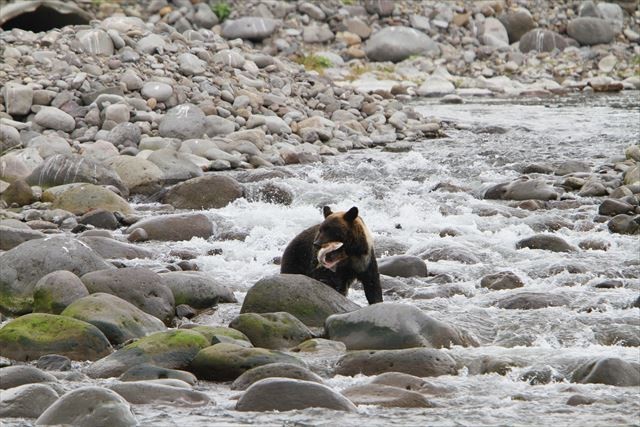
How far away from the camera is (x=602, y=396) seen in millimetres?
7719

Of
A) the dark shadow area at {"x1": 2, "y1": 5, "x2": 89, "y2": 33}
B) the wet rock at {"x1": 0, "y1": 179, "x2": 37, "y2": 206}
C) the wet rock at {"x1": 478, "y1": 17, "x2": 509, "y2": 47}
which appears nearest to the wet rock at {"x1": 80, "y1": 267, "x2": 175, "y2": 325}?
the wet rock at {"x1": 0, "y1": 179, "x2": 37, "y2": 206}

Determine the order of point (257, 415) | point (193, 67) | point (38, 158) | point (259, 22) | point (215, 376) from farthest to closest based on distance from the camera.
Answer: point (259, 22), point (193, 67), point (38, 158), point (215, 376), point (257, 415)

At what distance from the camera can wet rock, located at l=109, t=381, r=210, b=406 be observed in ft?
24.8

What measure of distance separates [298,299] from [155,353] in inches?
64.3

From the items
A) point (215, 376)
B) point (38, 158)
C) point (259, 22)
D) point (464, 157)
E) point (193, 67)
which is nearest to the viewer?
point (215, 376)

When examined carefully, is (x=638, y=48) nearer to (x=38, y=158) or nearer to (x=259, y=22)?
(x=259, y=22)

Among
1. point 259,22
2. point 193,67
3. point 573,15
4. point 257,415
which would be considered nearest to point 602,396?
point 257,415

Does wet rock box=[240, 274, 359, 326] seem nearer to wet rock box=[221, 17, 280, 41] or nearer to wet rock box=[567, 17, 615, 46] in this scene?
wet rock box=[221, 17, 280, 41]

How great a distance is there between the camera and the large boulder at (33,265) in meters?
10.3

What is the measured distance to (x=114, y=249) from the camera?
494 inches

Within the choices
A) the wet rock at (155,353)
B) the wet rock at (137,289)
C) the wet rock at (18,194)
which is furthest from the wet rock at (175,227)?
the wet rock at (155,353)

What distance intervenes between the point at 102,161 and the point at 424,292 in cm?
779

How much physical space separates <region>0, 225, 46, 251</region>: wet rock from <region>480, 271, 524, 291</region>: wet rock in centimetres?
459

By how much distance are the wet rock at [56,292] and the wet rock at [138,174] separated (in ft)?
21.8
